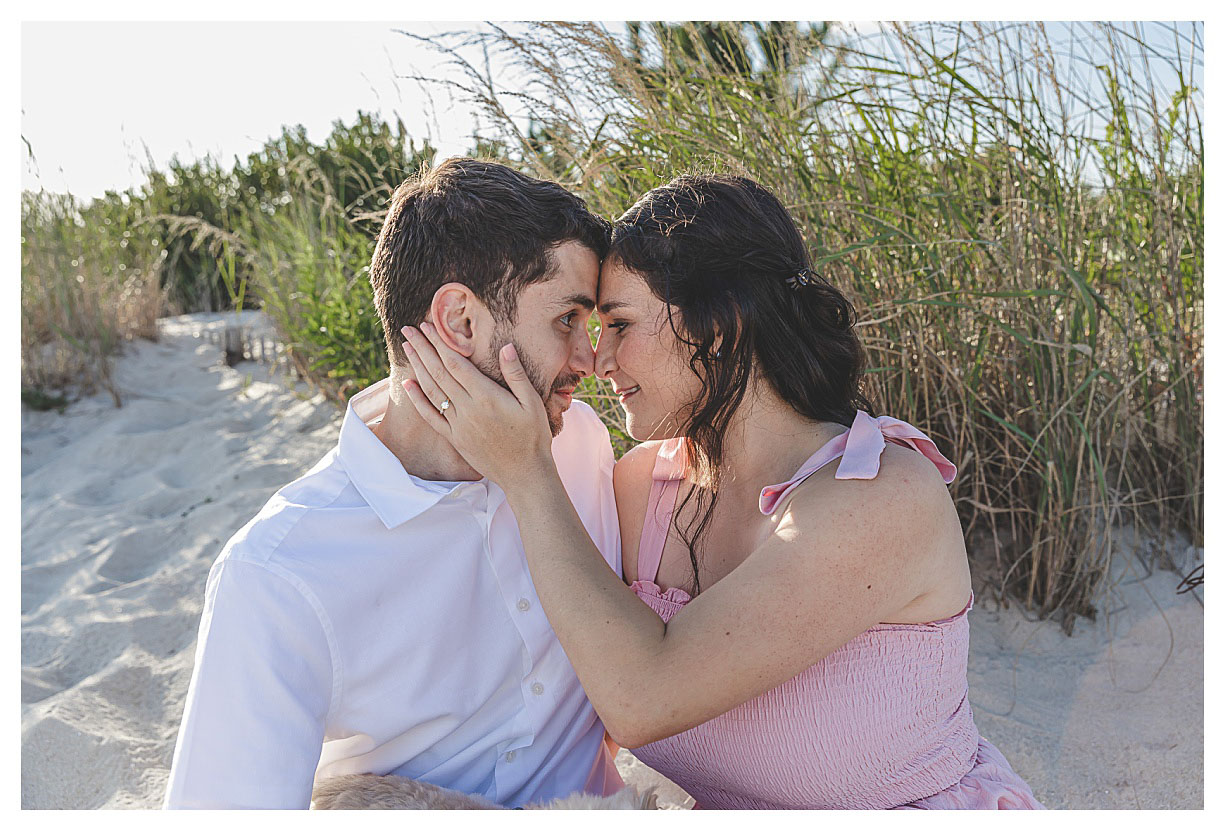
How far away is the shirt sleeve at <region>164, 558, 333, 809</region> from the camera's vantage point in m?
1.62

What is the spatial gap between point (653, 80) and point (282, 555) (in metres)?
2.30

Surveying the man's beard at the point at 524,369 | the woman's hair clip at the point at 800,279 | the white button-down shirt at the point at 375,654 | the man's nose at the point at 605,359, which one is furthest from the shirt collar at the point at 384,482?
the woman's hair clip at the point at 800,279

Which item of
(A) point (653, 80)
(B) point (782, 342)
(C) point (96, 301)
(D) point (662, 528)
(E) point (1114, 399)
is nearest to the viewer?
(B) point (782, 342)

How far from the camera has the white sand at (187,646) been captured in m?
2.87

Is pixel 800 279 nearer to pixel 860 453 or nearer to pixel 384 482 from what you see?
pixel 860 453

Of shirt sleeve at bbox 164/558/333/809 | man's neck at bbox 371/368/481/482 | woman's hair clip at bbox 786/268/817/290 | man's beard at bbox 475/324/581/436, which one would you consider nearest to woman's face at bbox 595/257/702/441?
man's beard at bbox 475/324/581/436

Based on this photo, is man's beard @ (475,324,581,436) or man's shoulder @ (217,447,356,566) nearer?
man's shoulder @ (217,447,356,566)

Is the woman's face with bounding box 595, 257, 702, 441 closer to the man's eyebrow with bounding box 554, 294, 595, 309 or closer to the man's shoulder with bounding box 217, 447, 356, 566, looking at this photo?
the man's eyebrow with bounding box 554, 294, 595, 309

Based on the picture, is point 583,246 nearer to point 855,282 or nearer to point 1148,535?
point 855,282

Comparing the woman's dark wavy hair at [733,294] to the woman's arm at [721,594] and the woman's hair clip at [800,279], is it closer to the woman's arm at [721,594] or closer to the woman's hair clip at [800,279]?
the woman's hair clip at [800,279]

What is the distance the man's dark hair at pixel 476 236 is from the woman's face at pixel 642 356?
5.8 inches

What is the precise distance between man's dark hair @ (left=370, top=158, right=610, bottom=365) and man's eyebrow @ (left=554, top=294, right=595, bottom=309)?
65mm

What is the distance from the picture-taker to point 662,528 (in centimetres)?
230
